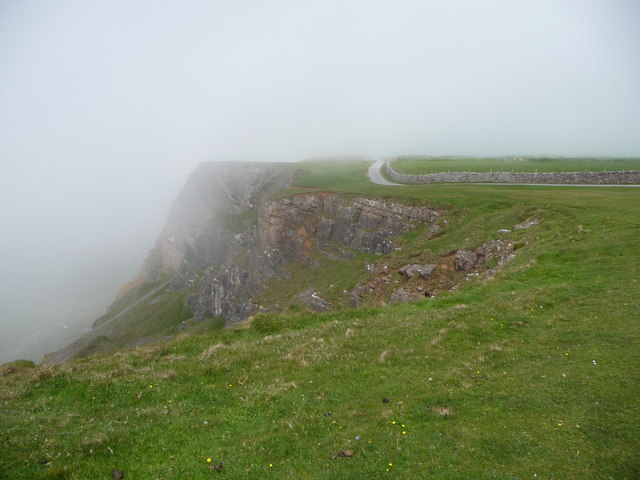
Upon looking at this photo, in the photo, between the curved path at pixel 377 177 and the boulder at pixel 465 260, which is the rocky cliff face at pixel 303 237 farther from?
the boulder at pixel 465 260

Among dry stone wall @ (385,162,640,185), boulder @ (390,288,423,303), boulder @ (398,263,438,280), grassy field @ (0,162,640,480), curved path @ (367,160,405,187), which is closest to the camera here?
grassy field @ (0,162,640,480)

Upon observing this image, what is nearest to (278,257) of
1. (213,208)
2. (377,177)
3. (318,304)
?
(377,177)

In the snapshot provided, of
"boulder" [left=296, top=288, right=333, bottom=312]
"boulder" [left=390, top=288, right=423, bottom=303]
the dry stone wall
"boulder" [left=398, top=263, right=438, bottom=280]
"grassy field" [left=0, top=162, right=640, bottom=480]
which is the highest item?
the dry stone wall

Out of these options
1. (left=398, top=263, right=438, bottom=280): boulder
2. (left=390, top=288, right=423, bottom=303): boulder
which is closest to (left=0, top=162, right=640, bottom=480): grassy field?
(left=390, top=288, right=423, bottom=303): boulder

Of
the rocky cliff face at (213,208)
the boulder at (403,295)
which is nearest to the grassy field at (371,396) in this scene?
the boulder at (403,295)

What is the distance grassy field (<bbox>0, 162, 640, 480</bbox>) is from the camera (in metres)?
10.4

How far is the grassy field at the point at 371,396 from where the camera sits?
10.4 m

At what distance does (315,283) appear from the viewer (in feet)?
233

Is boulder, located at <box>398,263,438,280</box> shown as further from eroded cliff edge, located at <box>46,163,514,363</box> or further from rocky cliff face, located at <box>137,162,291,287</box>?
rocky cliff face, located at <box>137,162,291,287</box>

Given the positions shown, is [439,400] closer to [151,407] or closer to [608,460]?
[608,460]

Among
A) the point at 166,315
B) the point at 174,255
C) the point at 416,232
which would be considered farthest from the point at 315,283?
the point at 174,255

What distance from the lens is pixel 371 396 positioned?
1441 cm

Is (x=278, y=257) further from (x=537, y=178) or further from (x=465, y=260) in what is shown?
(x=465, y=260)

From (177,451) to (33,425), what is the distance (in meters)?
5.43
